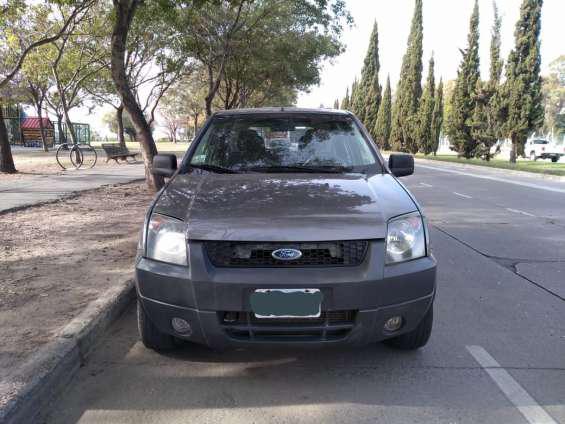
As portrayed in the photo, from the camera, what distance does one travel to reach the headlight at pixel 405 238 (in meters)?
2.91

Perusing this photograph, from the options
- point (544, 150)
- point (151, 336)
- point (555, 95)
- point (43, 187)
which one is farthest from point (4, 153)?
point (555, 95)

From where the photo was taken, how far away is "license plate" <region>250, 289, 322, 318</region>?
2729 mm

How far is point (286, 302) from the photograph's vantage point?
8.97 ft

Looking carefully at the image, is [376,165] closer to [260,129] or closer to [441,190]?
[260,129]

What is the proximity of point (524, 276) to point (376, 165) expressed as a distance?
263 centimetres

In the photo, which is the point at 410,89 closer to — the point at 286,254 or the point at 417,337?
the point at 417,337

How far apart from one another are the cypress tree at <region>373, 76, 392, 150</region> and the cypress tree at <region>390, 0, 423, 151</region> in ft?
17.9

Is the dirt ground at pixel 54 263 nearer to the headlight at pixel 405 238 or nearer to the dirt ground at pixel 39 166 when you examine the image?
the headlight at pixel 405 238

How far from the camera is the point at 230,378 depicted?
10.3ft

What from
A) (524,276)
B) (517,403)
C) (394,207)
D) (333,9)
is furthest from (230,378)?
(333,9)

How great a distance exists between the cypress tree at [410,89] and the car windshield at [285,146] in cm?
3891

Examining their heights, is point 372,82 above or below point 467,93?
above

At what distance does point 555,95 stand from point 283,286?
91323 mm

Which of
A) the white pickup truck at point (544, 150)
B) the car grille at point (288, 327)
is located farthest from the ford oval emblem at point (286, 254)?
the white pickup truck at point (544, 150)
